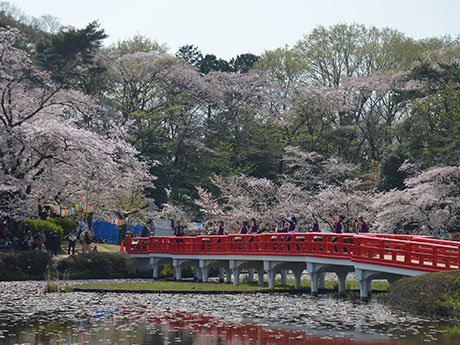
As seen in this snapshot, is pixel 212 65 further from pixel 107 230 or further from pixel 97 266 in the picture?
pixel 97 266

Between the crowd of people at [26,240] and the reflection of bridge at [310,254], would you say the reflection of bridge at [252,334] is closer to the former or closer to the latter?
the reflection of bridge at [310,254]

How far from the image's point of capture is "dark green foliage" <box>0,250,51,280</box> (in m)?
36.1

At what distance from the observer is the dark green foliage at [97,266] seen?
37.8 meters

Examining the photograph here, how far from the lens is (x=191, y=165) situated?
2415 inches

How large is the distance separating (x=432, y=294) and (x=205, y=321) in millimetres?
7044

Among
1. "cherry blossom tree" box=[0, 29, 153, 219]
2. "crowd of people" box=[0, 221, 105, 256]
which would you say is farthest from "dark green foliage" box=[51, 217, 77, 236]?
"crowd of people" box=[0, 221, 105, 256]

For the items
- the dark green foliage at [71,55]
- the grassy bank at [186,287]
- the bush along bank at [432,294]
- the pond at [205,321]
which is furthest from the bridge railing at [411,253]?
the dark green foliage at [71,55]

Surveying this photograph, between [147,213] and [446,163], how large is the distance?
21.3m

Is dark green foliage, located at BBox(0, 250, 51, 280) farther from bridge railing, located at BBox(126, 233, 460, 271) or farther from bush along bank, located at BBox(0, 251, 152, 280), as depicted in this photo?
bridge railing, located at BBox(126, 233, 460, 271)

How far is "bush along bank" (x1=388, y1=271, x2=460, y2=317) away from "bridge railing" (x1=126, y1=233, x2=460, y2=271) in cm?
122

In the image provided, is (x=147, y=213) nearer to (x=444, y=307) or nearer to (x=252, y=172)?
(x=252, y=172)

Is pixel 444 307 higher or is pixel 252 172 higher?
pixel 252 172

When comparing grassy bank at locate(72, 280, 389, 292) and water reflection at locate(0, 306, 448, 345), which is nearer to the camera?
water reflection at locate(0, 306, 448, 345)

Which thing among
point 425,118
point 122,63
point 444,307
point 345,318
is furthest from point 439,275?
point 122,63
